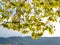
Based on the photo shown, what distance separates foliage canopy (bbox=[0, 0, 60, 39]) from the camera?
7.30 m

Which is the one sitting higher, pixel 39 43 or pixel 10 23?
pixel 10 23

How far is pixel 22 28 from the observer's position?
7.54 metres

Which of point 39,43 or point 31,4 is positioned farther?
point 39,43

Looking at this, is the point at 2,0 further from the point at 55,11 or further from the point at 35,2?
the point at 55,11

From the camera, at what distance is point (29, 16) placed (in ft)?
24.6

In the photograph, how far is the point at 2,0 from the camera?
290 inches

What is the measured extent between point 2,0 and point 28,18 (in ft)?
2.74

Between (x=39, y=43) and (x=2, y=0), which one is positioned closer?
(x=2, y=0)

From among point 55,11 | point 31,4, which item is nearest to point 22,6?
point 31,4

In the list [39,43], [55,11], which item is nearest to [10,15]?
[55,11]

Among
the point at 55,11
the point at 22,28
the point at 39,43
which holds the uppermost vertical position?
the point at 55,11

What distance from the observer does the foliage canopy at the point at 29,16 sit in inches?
287

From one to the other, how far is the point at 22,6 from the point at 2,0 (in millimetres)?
555

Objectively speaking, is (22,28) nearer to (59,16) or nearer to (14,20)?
(14,20)
